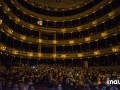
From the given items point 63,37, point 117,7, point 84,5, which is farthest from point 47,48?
point 117,7

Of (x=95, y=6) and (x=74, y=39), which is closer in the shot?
(x=95, y=6)

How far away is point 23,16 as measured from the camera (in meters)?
43.0

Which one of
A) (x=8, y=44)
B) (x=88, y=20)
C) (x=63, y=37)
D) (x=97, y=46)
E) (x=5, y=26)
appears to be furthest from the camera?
(x=63, y=37)

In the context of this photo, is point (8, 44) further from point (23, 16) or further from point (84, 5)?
point (84, 5)

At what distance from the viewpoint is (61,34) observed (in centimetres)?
4731

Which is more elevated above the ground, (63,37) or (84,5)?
(84,5)

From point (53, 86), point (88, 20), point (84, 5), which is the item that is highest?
point (84, 5)

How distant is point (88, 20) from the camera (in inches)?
1734

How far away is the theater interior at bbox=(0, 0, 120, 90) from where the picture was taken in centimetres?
3647

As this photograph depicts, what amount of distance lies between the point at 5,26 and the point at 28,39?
29.9 feet

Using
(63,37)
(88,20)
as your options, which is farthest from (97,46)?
(63,37)

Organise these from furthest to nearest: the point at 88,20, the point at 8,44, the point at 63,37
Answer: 1. the point at 63,37
2. the point at 88,20
3. the point at 8,44

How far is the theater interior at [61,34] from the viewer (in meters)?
36.5

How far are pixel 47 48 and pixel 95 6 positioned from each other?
12.5 m
